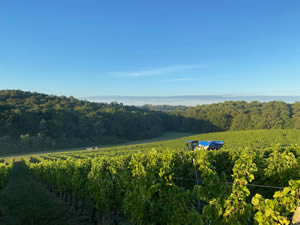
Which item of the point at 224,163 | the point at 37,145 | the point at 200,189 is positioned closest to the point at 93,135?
the point at 37,145

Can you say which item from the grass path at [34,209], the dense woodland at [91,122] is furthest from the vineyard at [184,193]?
the dense woodland at [91,122]

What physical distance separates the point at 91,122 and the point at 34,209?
206 feet

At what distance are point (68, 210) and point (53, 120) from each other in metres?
57.3

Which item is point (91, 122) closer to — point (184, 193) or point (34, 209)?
point (34, 209)

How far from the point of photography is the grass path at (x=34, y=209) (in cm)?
1110

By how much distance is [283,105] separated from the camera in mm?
98000

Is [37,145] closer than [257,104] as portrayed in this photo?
Yes

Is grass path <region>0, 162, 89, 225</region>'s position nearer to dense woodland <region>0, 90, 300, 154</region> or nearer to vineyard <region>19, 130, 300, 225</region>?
vineyard <region>19, 130, 300, 225</region>

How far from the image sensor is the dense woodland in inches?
2320

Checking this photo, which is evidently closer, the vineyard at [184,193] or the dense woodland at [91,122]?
the vineyard at [184,193]

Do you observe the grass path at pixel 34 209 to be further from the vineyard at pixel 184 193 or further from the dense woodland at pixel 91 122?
the dense woodland at pixel 91 122

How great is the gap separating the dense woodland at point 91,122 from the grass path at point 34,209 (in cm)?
4488

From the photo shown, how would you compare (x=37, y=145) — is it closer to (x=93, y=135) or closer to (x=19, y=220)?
(x=93, y=135)

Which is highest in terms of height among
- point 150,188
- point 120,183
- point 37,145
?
point 150,188
